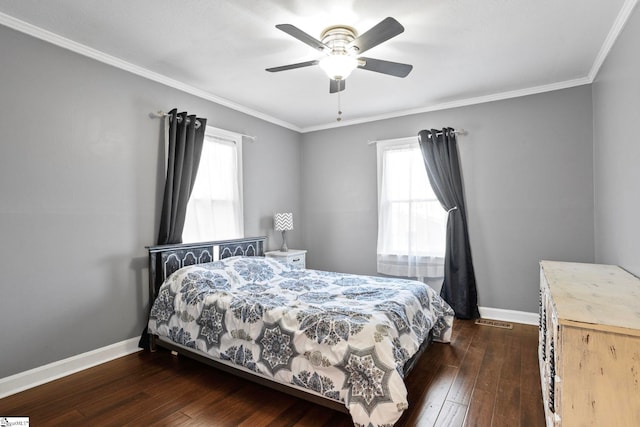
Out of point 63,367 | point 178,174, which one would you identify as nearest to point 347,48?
point 178,174

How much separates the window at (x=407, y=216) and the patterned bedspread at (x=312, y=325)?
1.22m

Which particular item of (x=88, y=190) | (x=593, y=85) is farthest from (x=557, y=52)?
(x=88, y=190)

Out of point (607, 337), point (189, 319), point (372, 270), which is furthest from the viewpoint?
point (372, 270)

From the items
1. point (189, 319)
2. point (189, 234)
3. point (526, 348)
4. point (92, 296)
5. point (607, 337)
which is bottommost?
point (526, 348)

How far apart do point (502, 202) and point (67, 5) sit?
4.38m

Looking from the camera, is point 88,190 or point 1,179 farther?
point 88,190

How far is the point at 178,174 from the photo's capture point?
326 centimetres

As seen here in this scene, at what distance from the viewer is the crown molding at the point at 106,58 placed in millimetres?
2348

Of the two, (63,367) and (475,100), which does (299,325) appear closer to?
(63,367)

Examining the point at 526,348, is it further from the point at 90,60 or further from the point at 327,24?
the point at 90,60

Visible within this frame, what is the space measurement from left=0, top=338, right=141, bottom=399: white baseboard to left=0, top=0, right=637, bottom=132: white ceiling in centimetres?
254

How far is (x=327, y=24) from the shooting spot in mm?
2352

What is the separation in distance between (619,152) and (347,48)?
228cm

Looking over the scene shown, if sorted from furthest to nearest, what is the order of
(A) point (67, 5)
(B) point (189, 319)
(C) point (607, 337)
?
1. (B) point (189, 319)
2. (A) point (67, 5)
3. (C) point (607, 337)
